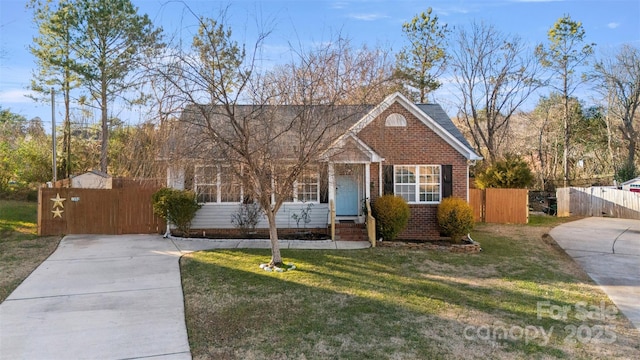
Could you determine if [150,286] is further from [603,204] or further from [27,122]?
[27,122]

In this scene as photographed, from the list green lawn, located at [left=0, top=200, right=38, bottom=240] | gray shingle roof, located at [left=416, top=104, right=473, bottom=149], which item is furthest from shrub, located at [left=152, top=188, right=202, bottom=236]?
gray shingle roof, located at [left=416, top=104, right=473, bottom=149]

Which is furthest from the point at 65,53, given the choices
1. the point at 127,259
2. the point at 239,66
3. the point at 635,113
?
the point at 635,113

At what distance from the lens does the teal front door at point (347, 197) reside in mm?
14377

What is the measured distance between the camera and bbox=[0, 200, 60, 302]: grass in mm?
8008

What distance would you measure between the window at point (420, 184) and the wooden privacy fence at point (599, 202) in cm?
1197

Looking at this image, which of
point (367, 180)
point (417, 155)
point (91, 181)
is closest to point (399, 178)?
point (417, 155)

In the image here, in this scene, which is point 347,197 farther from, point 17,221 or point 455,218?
point 17,221

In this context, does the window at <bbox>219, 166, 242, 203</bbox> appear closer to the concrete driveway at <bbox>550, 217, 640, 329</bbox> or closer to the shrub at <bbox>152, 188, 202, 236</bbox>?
the shrub at <bbox>152, 188, 202, 236</bbox>

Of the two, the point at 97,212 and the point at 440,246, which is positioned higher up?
the point at 97,212

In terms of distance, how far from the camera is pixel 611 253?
37.4 feet

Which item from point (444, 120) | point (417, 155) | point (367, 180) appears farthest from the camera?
point (444, 120)

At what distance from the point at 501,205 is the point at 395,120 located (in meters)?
8.14

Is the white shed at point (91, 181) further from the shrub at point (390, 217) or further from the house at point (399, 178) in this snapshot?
the shrub at point (390, 217)

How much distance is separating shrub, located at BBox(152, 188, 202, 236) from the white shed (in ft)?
15.6
